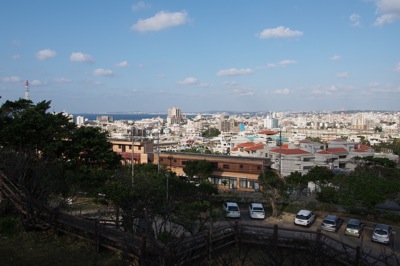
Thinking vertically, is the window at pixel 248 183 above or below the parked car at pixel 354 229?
below

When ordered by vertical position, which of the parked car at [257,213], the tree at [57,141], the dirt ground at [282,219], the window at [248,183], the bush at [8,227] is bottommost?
the window at [248,183]

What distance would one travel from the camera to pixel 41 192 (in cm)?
1154

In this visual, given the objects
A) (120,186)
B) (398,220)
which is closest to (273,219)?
(398,220)

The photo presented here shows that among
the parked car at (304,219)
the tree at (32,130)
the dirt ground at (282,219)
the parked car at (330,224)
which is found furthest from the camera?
the tree at (32,130)

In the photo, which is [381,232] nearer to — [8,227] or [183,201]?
[183,201]

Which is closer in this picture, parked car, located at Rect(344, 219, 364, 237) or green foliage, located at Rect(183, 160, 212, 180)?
parked car, located at Rect(344, 219, 364, 237)

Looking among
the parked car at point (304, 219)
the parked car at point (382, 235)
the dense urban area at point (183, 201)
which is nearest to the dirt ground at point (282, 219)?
the dense urban area at point (183, 201)

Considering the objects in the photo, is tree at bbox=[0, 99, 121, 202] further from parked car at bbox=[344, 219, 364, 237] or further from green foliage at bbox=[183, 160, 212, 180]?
parked car at bbox=[344, 219, 364, 237]

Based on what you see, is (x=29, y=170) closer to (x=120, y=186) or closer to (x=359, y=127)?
(x=120, y=186)

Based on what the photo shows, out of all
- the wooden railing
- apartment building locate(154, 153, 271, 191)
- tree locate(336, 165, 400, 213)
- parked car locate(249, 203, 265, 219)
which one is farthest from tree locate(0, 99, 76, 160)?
tree locate(336, 165, 400, 213)

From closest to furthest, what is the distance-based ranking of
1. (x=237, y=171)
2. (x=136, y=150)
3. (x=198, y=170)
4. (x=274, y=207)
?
1. (x=274, y=207)
2. (x=198, y=170)
3. (x=237, y=171)
4. (x=136, y=150)

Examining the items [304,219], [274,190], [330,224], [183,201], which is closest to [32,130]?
[183,201]

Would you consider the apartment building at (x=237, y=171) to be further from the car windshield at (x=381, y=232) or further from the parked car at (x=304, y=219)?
the car windshield at (x=381, y=232)

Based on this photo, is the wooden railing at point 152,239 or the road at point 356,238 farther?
the road at point 356,238
